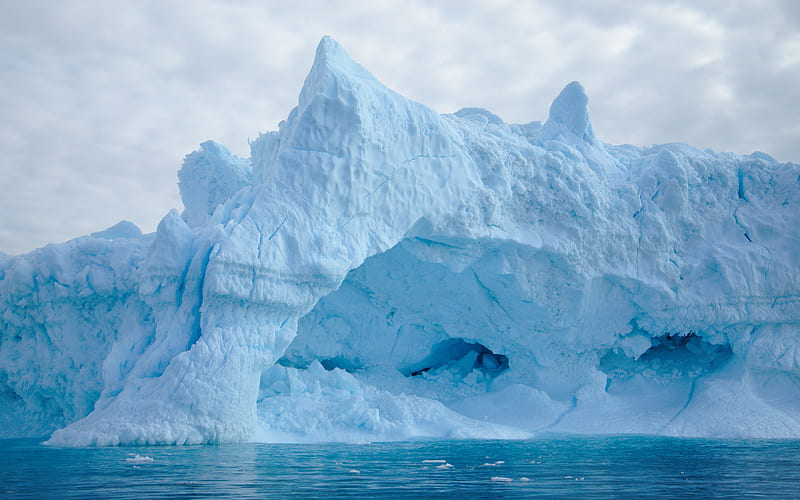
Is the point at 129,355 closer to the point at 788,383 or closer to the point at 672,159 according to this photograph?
the point at 672,159

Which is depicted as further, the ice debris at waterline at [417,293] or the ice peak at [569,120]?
the ice peak at [569,120]

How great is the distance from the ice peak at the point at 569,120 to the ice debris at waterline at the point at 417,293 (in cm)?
5

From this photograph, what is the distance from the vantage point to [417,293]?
16594mm

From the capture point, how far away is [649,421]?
15672mm

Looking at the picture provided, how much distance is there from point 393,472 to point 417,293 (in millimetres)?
9714

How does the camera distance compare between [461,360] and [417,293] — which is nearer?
[417,293]

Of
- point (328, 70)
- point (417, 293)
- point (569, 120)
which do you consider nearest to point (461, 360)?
point (417, 293)

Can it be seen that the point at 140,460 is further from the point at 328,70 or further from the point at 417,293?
the point at 417,293

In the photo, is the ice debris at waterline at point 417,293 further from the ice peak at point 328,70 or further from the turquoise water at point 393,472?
the turquoise water at point 393,472

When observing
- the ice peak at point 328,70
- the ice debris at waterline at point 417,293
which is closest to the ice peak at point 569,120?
the ice debris at waterline at point 417,293

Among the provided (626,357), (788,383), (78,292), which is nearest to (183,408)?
(78,292)

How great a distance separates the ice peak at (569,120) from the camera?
17750 mm

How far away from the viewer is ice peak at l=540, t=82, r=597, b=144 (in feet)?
58.2

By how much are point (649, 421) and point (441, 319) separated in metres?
5.30
